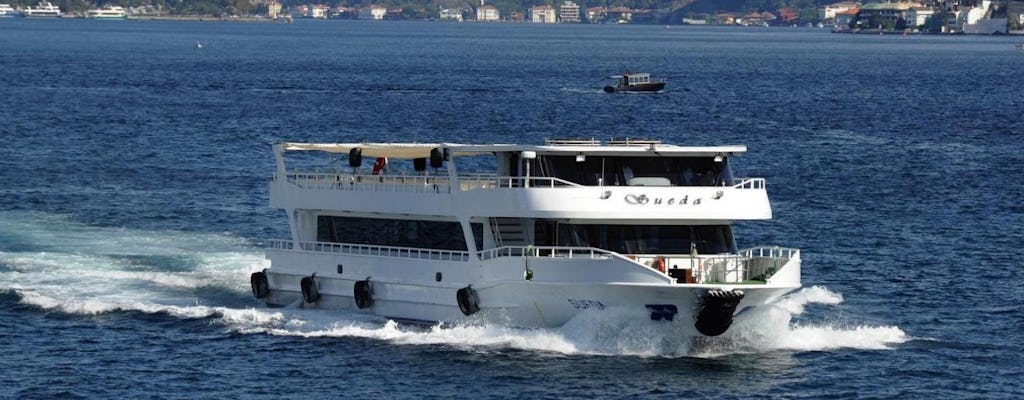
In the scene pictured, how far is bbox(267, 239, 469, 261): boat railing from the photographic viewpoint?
45375 mm

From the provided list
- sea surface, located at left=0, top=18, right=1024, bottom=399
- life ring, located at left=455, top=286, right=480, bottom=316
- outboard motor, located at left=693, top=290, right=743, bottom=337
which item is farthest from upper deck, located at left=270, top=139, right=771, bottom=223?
sea surface, located at left=0, top=18, right=1024, bottom=399

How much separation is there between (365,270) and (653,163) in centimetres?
750

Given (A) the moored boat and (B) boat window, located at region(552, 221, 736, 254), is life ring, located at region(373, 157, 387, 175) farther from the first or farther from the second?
(A) the moored boat

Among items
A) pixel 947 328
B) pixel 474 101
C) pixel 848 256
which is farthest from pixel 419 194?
pixel 474 101

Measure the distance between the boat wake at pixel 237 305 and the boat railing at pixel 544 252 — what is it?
128cm

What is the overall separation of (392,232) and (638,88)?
372 ft

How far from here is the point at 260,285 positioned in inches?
1927

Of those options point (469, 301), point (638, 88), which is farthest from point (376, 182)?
point (638, 88)

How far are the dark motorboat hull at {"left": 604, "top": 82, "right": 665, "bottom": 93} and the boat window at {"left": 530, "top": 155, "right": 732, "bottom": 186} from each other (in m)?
114

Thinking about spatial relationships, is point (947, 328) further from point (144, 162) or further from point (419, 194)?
point (144, 162)

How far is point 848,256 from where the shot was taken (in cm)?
5897

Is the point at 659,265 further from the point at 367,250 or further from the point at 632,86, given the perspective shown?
the point at 632,86

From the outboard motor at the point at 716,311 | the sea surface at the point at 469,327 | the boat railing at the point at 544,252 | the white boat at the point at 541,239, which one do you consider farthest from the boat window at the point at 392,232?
the outboard motor at the point at 716,311

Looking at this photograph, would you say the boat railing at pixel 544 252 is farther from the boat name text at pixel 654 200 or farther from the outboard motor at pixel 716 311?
the outboard motor at pixel 716 311
